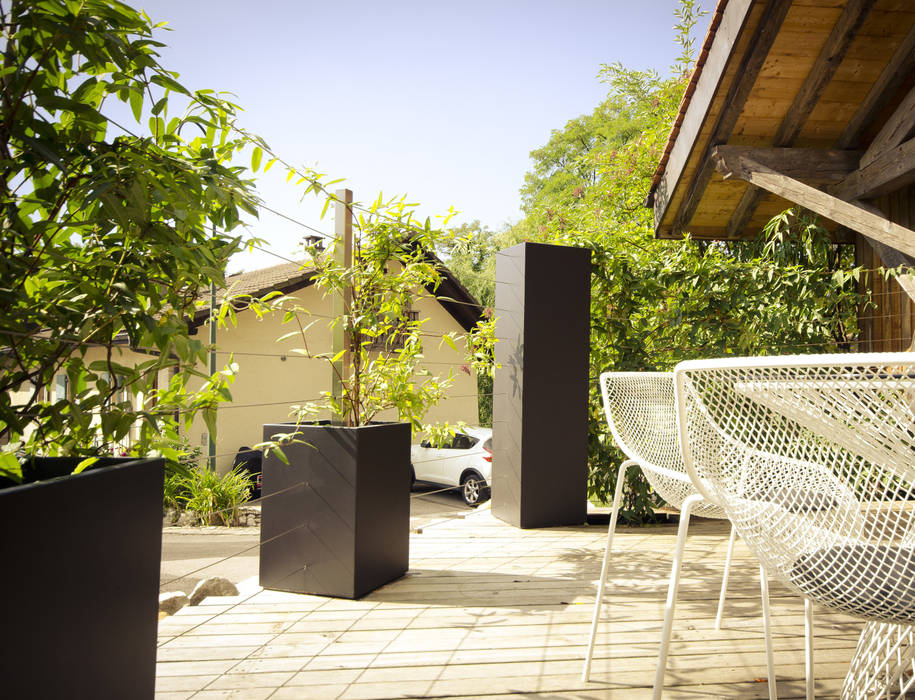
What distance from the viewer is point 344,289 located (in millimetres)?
2449

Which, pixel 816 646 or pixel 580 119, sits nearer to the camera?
pixel 816 646

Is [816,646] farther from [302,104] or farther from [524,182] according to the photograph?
[524,182]

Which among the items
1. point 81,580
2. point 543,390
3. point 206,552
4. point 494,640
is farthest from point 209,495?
point 81,580

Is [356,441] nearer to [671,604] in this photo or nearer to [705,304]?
[671,604]

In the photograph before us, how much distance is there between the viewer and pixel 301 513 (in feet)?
7.36

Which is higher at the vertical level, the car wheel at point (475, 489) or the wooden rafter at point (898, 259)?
the wooden rafter at point (898, 259)

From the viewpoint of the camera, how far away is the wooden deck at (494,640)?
1588mm

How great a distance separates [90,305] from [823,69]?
3.87 metres

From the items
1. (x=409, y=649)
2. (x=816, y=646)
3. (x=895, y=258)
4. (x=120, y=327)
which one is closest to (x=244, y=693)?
(x=409, y=649)

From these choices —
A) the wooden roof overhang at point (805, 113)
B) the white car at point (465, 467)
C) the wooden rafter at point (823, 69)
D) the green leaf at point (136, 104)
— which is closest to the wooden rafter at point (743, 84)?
the wooden roof overhang at point (805, 113)

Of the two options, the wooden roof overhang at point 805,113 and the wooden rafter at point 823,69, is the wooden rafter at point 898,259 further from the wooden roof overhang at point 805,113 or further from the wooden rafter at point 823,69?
the wooden rafter at point 823,69

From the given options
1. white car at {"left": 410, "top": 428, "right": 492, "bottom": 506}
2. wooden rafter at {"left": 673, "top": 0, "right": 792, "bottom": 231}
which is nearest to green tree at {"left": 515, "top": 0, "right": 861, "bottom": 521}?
wooden rafter at {"left": 673, "top": 0, "right": 792, "bottom": 231}

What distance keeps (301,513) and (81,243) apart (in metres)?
1.41

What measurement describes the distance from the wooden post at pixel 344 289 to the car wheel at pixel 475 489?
5.40 meters
